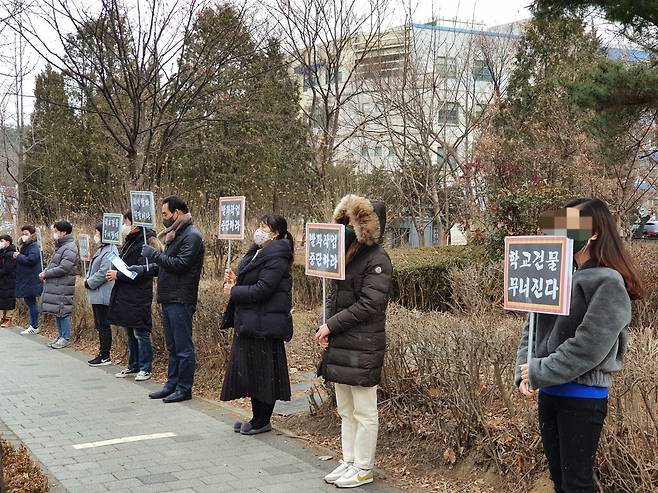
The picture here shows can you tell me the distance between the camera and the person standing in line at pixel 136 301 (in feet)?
28.3

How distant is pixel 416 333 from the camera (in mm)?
5566

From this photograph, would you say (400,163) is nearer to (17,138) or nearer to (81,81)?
(81,81)

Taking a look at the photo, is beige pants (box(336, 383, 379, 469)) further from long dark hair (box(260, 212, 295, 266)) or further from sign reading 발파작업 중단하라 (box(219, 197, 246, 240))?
sign reading 발파작업 중단하라 (box(219, 197, 246, 240))

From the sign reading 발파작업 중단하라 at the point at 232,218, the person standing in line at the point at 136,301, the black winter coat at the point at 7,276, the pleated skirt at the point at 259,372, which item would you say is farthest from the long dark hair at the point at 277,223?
the black winter coat at the point at 7,276

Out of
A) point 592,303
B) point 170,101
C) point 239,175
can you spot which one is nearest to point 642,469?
point 592,303

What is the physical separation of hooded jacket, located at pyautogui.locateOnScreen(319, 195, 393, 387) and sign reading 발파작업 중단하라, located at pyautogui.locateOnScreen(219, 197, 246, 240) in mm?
2616

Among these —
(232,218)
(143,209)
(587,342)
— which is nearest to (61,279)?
(143,209)

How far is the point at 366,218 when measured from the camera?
5043 millimetres

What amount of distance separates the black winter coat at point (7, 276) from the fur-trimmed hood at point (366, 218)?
10.7 metres

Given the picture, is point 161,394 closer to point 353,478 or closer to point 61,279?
point 353,478

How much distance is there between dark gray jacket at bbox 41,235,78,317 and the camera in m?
11.2

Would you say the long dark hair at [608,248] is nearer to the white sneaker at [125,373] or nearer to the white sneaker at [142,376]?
the white sneaker at [142,376]

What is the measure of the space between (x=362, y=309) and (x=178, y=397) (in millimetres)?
3470

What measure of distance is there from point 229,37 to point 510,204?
5344mm
